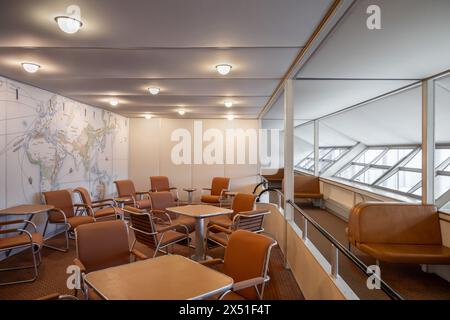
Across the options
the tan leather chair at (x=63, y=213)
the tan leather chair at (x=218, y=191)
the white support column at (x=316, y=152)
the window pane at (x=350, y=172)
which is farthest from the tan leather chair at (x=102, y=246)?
the window pane at (x=350, y=172)

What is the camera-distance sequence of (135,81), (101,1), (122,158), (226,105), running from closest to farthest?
1. (101,1)
2. (135,81)
3. (226,105)
4. (122,158)

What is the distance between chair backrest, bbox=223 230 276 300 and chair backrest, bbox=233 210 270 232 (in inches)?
45.7

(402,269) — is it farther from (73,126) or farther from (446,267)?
(73,126)

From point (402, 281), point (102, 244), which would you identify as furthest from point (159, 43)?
point (402, 281)

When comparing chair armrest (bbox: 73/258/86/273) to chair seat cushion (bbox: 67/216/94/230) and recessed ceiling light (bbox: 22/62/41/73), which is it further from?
recessed ceiling light (bbox: 22/62/41/73)

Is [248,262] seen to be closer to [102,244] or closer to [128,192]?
[102,244]

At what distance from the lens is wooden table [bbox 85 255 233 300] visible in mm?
1737

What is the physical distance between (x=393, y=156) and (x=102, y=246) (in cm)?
738

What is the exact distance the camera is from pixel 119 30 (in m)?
2.78

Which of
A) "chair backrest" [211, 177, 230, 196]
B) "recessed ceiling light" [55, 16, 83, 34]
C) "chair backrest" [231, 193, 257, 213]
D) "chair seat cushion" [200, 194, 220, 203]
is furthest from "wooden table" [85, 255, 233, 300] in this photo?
"chair backrest" [211, 177, 230, 196]

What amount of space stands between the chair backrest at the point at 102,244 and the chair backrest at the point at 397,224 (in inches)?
115

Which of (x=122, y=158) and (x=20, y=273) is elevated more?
(x=122, y=158)
